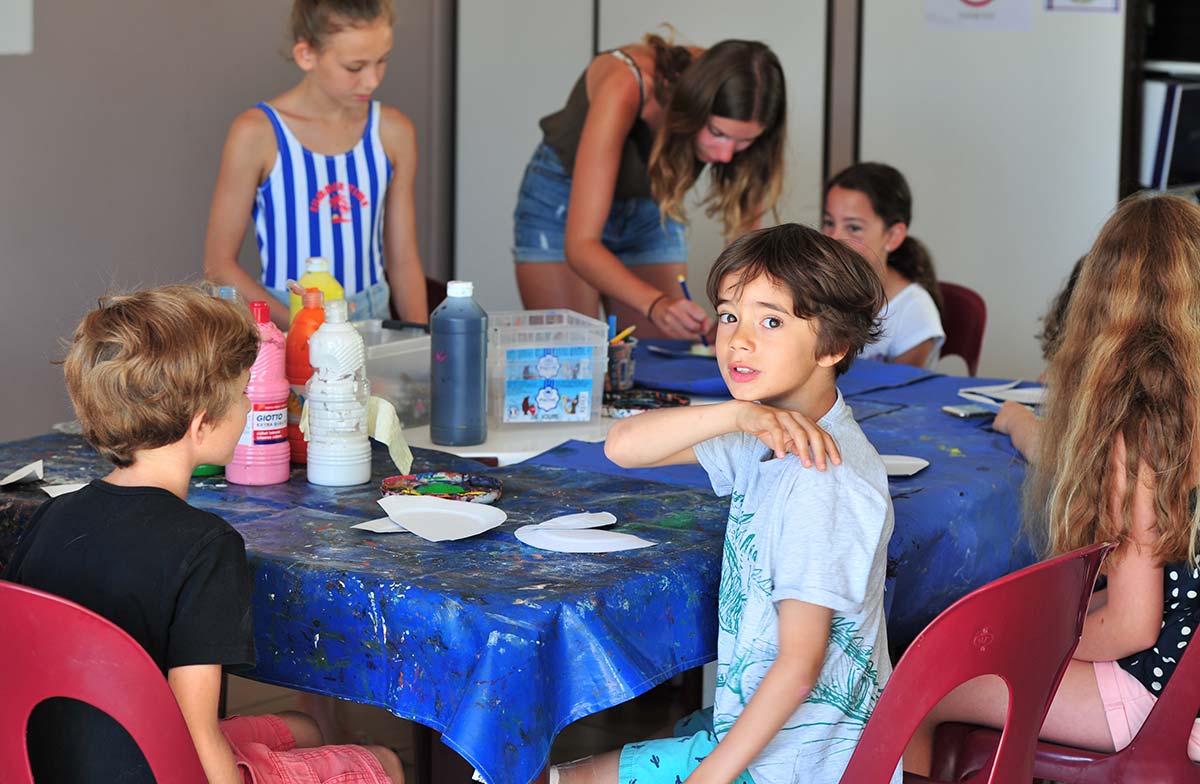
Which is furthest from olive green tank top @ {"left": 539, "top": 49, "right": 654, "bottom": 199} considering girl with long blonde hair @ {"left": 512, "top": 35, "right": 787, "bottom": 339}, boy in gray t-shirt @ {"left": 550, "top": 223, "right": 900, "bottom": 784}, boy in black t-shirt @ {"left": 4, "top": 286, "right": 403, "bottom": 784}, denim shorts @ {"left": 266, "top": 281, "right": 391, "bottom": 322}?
boy in black t-shirt @ {"left": 4, "top": 286, "right": 403, "bottom": 784}

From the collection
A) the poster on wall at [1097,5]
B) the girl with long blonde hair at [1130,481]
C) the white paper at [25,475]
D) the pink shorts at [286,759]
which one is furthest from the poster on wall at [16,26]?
the poster on wall at [1097,5]

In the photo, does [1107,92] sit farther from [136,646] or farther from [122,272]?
[136,646]

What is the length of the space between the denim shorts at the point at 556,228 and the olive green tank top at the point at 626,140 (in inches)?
1.8

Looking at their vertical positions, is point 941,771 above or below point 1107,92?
below

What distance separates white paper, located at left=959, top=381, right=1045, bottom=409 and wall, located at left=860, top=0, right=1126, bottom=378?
5.77 ft

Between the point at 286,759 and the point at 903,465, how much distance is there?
921 millimetres

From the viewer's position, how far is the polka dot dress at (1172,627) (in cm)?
160

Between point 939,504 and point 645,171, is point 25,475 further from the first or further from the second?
point 645,171

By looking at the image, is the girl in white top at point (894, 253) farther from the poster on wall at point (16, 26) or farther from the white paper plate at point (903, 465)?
Result: the poster on wall at point (16, 26)

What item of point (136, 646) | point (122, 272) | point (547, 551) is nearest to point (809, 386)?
point (547, 551)

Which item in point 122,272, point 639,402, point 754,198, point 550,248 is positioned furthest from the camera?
point 122,272

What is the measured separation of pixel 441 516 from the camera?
1.59 m

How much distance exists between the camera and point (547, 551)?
148 cm

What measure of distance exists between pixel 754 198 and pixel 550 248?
1.74 ft
